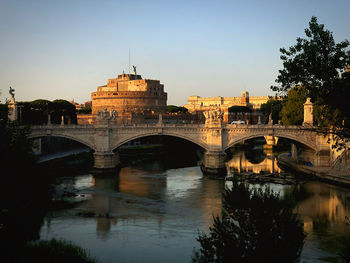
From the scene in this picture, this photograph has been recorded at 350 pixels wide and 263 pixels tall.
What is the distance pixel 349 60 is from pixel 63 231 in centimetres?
1854

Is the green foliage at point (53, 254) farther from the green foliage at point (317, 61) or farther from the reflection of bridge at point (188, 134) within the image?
the reflection of bridge at point (188, 134)

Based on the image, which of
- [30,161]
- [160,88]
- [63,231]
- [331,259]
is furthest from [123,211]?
[160,88]

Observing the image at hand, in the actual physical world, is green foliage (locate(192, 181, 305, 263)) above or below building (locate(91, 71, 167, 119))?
below

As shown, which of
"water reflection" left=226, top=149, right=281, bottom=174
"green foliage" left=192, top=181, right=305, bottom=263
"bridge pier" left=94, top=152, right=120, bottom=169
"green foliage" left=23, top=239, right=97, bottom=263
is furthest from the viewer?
"water reflection" left=226, top=149, right=281, bottom=174

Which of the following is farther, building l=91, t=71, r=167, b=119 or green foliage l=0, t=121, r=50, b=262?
building l=91, t=71, r=167, b=119

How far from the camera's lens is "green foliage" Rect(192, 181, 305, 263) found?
11.5 meters

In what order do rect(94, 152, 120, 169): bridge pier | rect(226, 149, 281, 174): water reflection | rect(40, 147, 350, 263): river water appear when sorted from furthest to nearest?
rect(226, 149, 281, 174): water reflection < rect(94, 152, 120, 169): bridge pier < rect(40, 147, 350, 263): river water

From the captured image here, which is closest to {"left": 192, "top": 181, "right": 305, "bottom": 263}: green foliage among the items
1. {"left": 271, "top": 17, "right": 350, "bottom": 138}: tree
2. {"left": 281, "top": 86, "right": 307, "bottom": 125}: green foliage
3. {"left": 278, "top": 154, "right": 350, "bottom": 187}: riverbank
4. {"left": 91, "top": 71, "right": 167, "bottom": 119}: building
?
{"left": 271, "top": 17, "right": 350, "bottom": 138}: tree

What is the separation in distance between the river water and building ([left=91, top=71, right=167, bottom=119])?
1946 inches

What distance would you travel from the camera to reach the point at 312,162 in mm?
43594

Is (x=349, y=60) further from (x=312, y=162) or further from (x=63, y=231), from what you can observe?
(x=312, y=162)

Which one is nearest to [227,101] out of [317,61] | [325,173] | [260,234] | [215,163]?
[215,163]

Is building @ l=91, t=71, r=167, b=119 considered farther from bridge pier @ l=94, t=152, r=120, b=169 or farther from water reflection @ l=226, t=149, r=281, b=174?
bridge pier @ l=94, t=152, r=120, b=169

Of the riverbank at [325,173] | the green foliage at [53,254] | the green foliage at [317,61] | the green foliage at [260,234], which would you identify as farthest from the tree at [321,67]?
the riverbank at [325,173]
